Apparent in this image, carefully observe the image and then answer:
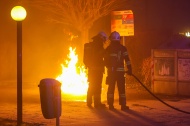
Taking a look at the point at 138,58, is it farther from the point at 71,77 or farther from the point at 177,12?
the point at 177,12

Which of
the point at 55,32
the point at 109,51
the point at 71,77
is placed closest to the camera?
the point at 109,51

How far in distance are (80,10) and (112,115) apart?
9.99 meters

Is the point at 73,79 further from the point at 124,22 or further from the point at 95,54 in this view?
the point at 95,54

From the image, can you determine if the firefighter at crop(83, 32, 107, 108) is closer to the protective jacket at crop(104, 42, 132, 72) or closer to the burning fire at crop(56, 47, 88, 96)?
the protective jacket at crop(104, 42, 132, 72)

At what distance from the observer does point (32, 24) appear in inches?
945

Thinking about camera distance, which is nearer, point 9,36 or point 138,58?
point 138,58

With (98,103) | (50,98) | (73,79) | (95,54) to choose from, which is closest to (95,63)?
(95,54)

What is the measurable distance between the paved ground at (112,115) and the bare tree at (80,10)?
22.4 ft

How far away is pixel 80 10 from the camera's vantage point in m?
21.5

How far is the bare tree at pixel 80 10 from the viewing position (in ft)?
69.1

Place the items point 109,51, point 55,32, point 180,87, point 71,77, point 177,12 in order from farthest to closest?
point 177,12
point 55,32
point 71,77
point 180,87
point 109,51

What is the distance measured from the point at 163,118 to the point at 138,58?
933 centimetres

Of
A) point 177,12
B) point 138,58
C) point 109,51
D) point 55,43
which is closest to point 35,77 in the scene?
point 55,43

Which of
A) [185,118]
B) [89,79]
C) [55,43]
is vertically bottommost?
[185,118]
